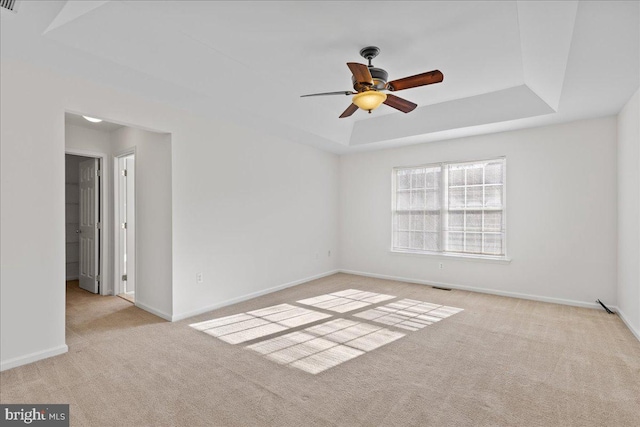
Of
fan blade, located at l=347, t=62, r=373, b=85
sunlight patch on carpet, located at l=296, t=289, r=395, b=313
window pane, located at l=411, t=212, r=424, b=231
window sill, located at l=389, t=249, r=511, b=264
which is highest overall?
fan blade, located at l=347, t=62, r=373, b=85

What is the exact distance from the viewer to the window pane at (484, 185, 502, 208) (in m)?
5.09

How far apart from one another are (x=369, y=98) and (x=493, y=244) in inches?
142

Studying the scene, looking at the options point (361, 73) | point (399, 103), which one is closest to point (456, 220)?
point (399, 103)

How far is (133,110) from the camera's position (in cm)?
350

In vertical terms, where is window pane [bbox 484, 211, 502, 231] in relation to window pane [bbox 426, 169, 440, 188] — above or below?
below

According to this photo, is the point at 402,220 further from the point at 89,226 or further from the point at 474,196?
the point at 89,226

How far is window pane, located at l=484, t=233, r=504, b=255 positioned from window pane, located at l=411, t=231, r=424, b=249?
1084mm

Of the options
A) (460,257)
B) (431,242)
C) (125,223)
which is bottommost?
(460,257)

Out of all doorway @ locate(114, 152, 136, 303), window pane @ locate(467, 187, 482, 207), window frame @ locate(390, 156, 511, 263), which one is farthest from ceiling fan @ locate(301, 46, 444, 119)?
doorway @ locate(114, 152, 136, 303)

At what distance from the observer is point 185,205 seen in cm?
397

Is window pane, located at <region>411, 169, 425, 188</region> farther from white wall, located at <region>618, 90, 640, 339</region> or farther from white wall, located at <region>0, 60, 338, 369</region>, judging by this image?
white wall, located at <region>618, 90, 640, 339</region>

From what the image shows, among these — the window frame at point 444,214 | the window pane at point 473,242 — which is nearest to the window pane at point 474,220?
the window pane at point 473,242

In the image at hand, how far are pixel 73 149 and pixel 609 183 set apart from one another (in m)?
7.45

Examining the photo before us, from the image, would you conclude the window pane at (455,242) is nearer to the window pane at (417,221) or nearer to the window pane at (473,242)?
the window pane at (473,242)
